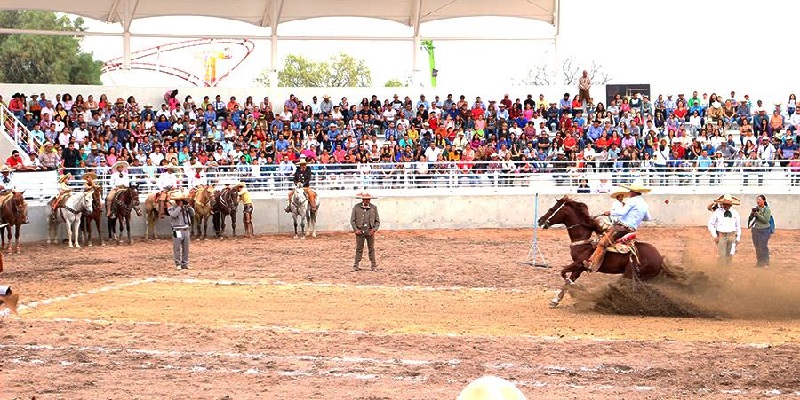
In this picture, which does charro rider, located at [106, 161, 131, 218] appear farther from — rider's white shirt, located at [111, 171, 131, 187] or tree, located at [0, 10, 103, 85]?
tree, located at [0, 10, 103, 85]

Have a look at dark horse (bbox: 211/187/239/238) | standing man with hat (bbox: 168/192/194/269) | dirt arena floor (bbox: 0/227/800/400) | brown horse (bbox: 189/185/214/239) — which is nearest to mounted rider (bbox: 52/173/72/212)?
brown horse (bbox: 189/185/214/239)

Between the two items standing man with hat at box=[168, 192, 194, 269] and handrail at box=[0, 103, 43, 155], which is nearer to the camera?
standing man with hat at box=[168, 192, 194, 269]

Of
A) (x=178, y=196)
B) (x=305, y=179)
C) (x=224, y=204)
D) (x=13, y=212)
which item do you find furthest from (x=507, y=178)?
(x=13, y=212)

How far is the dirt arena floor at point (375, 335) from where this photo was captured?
11.1 m

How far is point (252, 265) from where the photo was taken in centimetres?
2367

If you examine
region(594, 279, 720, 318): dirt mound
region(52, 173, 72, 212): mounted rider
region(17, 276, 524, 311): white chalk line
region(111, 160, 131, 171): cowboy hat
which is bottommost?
region(17, 276, 524, 311): white chalk line

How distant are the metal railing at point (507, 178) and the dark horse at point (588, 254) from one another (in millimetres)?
14985

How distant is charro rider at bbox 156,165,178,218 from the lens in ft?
95.8

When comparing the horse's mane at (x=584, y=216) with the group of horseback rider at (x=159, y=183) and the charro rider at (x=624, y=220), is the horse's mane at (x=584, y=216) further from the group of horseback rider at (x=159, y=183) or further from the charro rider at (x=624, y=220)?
the group of horseback rider at (x=159, y=183)

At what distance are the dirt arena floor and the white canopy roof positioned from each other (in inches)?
734

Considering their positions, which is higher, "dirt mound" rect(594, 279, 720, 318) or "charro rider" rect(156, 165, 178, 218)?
"charro rider" rect(156, 165, 178, 218)

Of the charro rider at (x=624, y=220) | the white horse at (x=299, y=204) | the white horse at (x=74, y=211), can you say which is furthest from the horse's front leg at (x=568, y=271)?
the white horse at (x=74, y=211)

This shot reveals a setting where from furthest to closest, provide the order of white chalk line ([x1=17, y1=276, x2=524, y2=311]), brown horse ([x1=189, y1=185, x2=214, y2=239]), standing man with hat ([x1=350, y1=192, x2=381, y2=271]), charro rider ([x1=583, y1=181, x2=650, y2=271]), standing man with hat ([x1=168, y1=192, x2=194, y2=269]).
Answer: brown horse ([x1=189, y1=185, x2=214, y2=239]) → standing man with hat ([x1=168, y1=192, x2=194, y2=269]) → standing man with hat ([x1=350, y1=192, x2=381, y2=271]) → white chalk line ([x1=17, y1=276, x2=524, y2=311]) → charro rider ([x1=583, y1=181, x2=650, y2=271])

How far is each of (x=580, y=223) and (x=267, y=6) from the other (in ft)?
87.2
